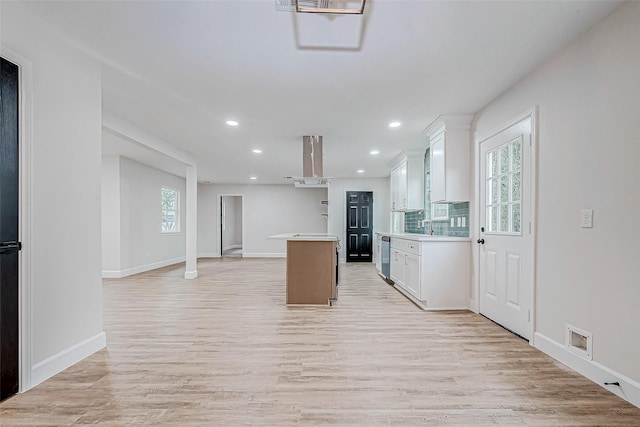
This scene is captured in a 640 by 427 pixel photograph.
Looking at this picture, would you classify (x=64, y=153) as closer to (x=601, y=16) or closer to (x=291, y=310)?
(x=291, y=310)

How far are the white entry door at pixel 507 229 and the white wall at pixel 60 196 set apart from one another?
3.75 metres

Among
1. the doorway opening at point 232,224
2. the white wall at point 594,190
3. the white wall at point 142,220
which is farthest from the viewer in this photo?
the doorway opening at point 232,224

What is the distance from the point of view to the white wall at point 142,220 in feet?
20.5

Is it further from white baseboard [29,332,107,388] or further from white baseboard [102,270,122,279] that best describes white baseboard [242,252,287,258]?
white baseboard [29,332,107,388]

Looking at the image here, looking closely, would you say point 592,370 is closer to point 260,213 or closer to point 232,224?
point 260,213

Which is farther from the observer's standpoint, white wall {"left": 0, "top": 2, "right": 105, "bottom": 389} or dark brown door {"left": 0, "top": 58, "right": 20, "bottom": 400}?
white wall {"left": 0, "top": 2, "right": 105, "bottom": 389}

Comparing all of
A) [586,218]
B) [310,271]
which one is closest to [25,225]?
[310,271]

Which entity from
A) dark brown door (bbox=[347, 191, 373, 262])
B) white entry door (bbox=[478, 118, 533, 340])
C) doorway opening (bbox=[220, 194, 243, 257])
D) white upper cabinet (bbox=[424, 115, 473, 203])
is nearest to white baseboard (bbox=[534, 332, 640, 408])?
white entry door (bbox=[478, 118, 533, 340])

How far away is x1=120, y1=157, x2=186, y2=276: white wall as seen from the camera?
6.25 m

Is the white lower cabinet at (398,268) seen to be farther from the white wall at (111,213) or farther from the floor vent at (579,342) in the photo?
the white wall at (111,213)

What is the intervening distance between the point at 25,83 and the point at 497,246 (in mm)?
4184

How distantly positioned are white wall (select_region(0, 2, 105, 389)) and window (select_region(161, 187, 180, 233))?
224 inches

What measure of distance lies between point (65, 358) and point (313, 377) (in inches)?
71.7

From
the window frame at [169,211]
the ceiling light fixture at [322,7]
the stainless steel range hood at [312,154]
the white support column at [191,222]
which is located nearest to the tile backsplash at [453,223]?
the stainless steel range hood at [312,154]
